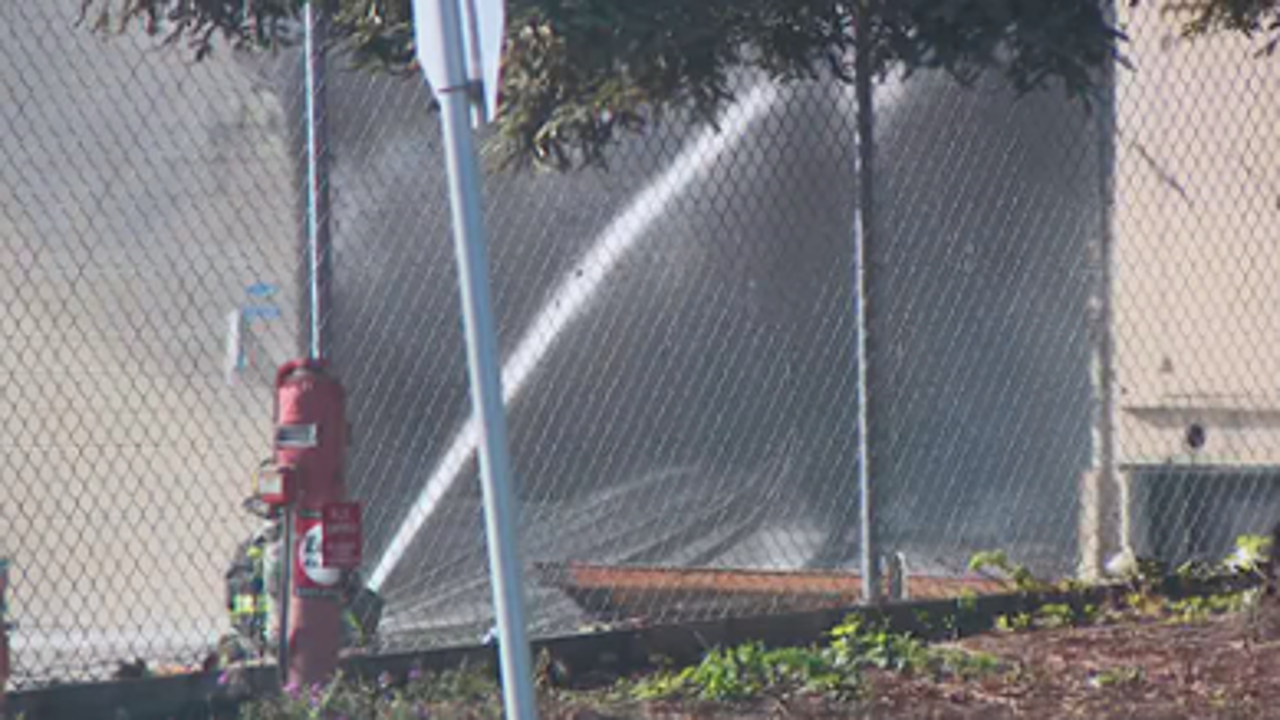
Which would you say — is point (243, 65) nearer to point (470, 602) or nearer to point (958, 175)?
point (470, 602)

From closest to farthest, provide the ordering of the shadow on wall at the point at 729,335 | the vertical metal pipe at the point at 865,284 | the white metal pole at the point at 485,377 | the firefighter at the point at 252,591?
1. the white metal pole at the point at 485,377
2. the firefighter at the point at 252,591
3. the vertical metal pipe at the point at 865,284
4. the shadow on wall at the point at 729,335

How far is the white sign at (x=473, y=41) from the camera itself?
3744 millimetres

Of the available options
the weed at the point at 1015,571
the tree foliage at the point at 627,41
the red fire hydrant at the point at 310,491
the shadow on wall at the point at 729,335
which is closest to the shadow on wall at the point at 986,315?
the shadow on wall at the point at 729,335

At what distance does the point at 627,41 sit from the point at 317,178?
1.11 m

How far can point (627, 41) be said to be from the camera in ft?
18.7

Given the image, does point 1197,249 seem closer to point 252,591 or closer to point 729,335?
point 729,335

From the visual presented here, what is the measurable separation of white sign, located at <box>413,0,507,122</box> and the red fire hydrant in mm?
1940

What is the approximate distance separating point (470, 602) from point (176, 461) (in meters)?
1.24

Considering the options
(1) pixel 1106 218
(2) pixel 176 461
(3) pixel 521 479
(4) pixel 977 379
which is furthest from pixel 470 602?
(1) pixel 1106 218

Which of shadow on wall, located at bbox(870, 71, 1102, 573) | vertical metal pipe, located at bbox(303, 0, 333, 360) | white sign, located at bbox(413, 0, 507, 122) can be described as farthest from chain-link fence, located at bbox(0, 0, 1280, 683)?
white sign, located at bbox(413, 0, 507, 122)

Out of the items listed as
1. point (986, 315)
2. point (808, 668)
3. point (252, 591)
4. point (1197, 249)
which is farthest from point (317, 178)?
point (1197, 249)

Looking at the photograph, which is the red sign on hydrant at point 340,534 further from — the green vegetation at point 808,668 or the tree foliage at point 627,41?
the tree foliage at point 627,41

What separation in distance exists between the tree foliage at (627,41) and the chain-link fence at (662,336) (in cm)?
47

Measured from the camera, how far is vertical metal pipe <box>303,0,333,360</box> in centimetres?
602
